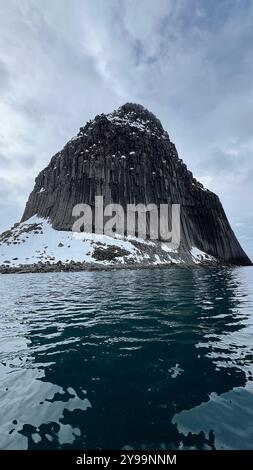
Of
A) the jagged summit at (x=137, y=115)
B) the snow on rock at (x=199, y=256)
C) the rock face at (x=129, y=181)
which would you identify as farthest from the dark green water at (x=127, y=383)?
the jagged summit at (x=137, y=115)

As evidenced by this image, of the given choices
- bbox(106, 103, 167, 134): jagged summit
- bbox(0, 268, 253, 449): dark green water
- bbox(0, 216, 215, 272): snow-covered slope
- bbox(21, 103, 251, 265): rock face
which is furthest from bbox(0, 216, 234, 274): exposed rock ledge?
bbox(106, 103, 167, 134): jagged summit

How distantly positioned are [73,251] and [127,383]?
85.1 metres

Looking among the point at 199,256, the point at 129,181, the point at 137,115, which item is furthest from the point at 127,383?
the point at 137,115

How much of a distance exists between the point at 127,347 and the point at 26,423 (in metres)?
5.82

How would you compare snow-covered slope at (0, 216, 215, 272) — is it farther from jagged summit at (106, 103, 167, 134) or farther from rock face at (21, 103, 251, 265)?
jagged summit at (106, 103, 167, 134)

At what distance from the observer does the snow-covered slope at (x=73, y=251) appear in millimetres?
82375

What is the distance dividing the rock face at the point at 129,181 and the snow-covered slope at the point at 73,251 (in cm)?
954

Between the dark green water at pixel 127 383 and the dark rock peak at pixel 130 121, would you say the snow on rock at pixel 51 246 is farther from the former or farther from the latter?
the dark green water at pixel 127 383

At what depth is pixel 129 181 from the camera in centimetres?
12600

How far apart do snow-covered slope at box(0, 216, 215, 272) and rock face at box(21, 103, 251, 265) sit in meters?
9.54

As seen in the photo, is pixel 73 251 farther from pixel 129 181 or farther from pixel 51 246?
pixel 129 181

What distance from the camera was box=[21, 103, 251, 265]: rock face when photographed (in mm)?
122188
